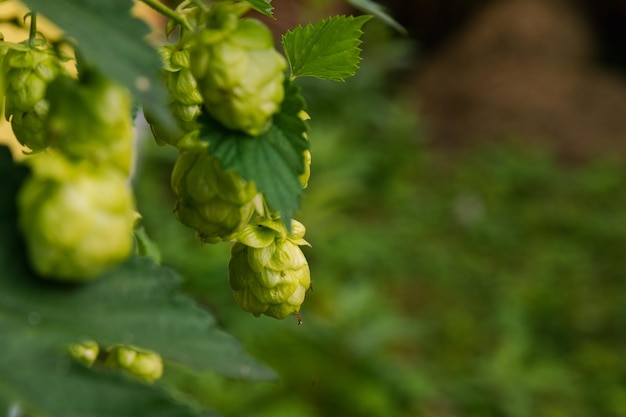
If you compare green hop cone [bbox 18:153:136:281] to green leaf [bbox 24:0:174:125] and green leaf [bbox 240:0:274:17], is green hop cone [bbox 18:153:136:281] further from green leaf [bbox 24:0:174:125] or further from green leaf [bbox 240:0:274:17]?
green leaf [bbox 240:0:274:17]

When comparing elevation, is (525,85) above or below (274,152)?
below

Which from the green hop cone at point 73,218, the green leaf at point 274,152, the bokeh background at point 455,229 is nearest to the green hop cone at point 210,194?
the green leaf at point 274,152

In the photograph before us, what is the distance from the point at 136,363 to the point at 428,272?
2.80 m

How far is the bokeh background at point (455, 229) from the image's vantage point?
2227 millimetres

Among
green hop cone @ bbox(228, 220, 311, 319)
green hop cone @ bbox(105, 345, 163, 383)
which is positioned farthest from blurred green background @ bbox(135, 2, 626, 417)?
green hop cone @ bbox(228, 220, 311, 319)

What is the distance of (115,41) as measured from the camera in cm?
31

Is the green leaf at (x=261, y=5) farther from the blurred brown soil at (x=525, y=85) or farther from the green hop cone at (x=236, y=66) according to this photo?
the blurred brown soil at (x=525, y=85)

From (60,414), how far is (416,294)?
2969 mm

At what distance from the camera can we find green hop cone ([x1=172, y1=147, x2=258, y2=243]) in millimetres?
406

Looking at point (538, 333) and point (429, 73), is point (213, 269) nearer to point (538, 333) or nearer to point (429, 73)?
point (538, 333)

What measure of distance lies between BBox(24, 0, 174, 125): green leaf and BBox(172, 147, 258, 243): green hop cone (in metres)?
0.09

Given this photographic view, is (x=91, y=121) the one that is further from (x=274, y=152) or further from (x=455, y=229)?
(x=455, y=229)

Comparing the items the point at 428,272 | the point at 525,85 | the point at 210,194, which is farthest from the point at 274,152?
the point at 525,85

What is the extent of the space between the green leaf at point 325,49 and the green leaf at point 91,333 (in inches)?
8.7
